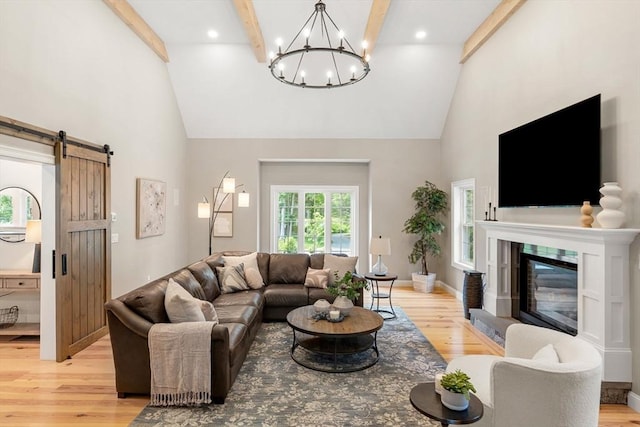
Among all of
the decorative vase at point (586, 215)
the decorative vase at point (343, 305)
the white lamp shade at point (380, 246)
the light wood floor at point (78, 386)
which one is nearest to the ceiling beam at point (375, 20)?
the white lamp shade at point (380, 246)

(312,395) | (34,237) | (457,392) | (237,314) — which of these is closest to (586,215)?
(457,392)

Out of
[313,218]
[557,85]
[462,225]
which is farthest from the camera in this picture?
[313,218]

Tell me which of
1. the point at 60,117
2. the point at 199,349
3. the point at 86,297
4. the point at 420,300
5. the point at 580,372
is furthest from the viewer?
the point at 420,300

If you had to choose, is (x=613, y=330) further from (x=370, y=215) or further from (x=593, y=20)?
(x=370, y=215)

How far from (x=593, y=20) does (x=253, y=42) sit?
4198 millimetres

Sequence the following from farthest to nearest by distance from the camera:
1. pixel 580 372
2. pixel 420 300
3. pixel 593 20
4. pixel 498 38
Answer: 1. pixel 420 300
2. pixel 498 38
3. pixel 593 20
4. pixel 580 372

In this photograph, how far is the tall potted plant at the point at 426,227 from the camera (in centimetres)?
696

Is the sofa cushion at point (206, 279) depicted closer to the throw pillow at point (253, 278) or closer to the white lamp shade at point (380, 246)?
the throw pillow at point (253, 278)

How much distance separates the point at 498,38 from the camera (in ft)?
16.8

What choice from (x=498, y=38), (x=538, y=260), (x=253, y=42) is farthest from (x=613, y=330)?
(x=253, y=42)

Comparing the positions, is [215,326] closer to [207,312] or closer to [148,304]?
[207,312]

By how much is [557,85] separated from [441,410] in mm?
3676

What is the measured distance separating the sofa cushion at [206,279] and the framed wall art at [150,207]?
4.52 ft

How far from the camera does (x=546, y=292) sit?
420 centimetres
